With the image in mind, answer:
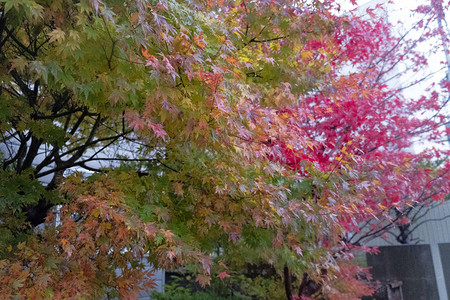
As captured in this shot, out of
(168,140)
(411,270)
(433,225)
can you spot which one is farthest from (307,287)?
(433,225)

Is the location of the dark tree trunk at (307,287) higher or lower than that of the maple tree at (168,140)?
lower

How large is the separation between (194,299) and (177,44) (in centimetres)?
804

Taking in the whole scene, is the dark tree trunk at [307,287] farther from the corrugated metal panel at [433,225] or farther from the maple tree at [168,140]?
the corrugated metal panel at [433,225]

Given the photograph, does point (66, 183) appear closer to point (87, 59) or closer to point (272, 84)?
point (87, 59)

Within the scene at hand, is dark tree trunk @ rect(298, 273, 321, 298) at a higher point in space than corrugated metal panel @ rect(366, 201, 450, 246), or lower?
lower

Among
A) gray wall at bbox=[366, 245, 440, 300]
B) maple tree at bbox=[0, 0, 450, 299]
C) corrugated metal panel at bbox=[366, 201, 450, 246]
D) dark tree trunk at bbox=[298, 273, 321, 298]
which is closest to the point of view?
maple tree at bbox=[0, 0, 450, 299]

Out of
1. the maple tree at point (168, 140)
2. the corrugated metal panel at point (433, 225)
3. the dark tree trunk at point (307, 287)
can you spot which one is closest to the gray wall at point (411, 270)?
the dark tree trunk at point (307, 287)

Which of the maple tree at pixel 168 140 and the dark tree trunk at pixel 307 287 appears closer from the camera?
the maple tree at pixel 168 140

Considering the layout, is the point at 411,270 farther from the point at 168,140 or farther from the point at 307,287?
the point at 168,140

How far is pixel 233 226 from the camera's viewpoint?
3.84m

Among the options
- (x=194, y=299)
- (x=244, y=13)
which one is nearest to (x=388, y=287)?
(x=194, y=299)

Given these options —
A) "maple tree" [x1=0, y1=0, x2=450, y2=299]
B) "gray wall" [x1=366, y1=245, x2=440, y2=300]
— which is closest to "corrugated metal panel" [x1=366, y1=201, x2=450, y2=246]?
"gray wall" [x1=366, y1=245, x2=440, y2=300]

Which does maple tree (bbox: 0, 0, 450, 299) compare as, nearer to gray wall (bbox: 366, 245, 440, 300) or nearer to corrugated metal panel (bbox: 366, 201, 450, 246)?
gray wall (bbox: 366, 245, 440, 300)

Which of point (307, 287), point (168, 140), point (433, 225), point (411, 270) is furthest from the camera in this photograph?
point (433, 225)
